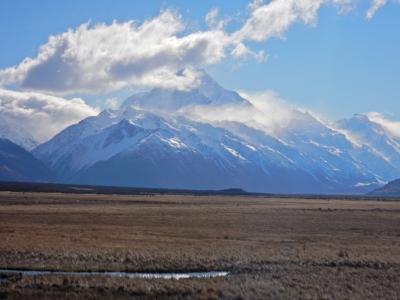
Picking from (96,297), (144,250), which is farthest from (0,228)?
(96,297)

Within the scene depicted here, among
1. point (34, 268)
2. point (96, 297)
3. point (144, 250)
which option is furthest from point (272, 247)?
point (96, 297)

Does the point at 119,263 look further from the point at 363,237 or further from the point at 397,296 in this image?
the point at 363,237

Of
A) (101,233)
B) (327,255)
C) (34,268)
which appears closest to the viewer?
(34,268)

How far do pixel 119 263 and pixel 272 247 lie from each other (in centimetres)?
1381

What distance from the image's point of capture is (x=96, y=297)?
92.5 feet

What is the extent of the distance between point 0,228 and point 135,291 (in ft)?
106

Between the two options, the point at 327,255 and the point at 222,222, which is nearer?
the point at 327,255

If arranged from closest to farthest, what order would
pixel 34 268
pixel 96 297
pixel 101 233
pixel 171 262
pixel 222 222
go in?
pixel 96 297, pixel 34 268, pixel 171 262, pixel 101 233, pixel 222 222

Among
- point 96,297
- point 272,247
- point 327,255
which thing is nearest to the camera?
point 96,297

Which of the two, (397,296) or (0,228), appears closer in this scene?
(397,296)

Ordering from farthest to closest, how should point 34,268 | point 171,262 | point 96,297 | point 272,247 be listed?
point 272,247 → point 171,262 → point 34,268 → point 96,297

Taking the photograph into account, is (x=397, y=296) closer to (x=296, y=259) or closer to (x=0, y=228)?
(x=296, y=259)

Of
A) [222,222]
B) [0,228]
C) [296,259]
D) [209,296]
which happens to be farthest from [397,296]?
[222,222]

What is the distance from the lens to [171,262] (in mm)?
39125
